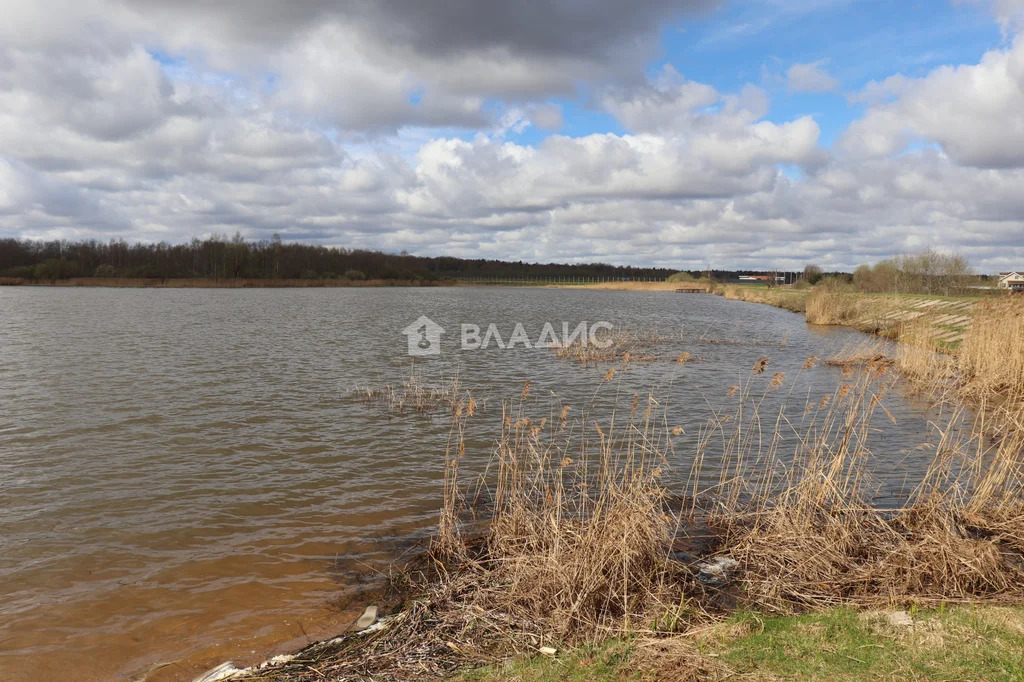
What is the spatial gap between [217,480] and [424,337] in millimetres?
22081

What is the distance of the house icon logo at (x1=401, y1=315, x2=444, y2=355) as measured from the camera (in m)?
26.8

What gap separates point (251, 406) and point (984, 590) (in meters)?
14.3

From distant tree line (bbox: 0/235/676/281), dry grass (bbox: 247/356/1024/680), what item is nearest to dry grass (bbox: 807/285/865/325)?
dry grass (bbox: 247/356/1024/680)

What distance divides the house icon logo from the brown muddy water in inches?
94.3

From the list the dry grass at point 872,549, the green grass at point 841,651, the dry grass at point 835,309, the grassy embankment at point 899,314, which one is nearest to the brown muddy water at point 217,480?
the green grass at point 841,651

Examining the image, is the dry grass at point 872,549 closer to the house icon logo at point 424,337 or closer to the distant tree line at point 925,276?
the house icon logo at point 424,337

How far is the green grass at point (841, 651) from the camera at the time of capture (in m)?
4.07

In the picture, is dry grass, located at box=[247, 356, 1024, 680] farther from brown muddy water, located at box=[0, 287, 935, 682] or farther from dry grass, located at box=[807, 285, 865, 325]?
dry grass, located at box=[807, 285, 865, 325]

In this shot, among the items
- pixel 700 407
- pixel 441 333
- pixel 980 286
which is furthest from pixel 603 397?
pixel 980 286

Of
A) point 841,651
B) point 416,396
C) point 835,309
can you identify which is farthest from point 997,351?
point 835,309

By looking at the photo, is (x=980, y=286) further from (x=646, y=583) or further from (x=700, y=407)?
(x=646, y=583)

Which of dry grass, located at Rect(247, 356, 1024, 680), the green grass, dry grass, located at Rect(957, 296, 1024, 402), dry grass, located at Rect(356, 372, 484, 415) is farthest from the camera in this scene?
dry grass, located at Rect(356, 372, 484, 415)

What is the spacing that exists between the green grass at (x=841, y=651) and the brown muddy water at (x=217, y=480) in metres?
2.56

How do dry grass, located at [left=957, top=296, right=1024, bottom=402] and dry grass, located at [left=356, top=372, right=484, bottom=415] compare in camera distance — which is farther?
dry grass, located at [left=356, top=372, right=484, bottom=415]
